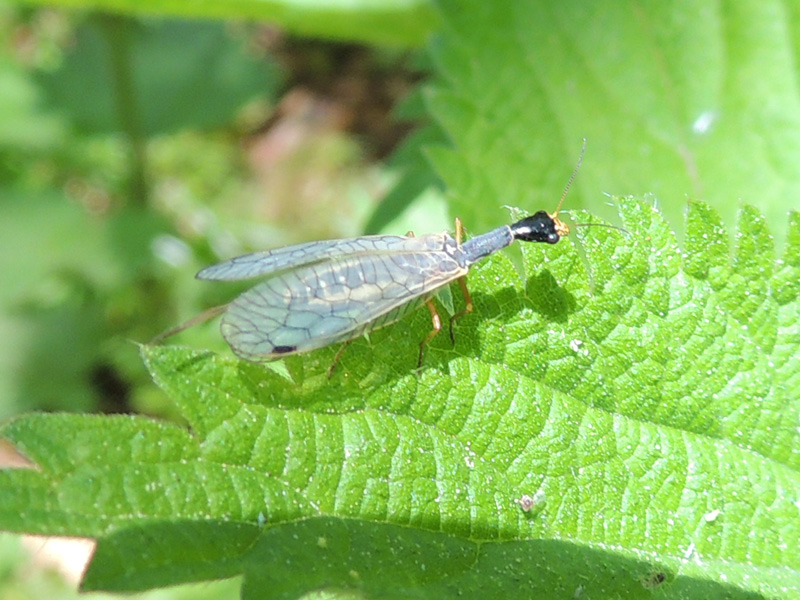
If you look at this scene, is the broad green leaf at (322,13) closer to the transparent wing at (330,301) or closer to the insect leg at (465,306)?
the transparent wing at (330,301)

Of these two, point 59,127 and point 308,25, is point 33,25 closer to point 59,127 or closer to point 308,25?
point 59,127

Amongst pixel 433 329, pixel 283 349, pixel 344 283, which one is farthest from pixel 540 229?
pixel 283 349

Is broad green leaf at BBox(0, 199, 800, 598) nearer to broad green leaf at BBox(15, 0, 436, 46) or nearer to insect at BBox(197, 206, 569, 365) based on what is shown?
insect at BBox(197, 206, 569, 365)

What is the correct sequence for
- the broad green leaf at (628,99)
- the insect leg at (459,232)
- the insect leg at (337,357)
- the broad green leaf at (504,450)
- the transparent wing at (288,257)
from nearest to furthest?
1. the broad green leaf at (504,450)
2. the insect leg at (337,357)
3. the transparent wing at (288,257)
4. the insect leg at (459,232)
5. the broad green leaf at (628,99)

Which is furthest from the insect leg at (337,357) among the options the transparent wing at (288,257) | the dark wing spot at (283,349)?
the transparent wing at (288,257)

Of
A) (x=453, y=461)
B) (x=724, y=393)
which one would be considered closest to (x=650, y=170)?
(x=724, y=393)
